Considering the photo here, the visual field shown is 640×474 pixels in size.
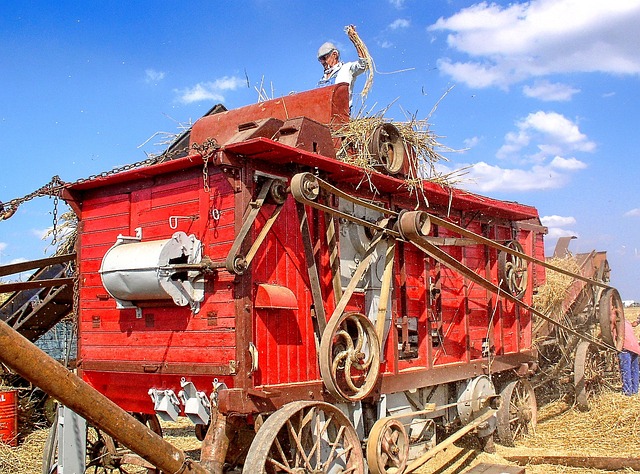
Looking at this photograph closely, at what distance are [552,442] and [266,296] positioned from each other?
18.5 ft

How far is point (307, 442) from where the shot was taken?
6.01 metres

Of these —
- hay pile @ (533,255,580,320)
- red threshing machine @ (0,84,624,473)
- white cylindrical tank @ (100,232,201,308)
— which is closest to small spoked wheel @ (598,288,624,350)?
hay pile @ (533,255,580,320)

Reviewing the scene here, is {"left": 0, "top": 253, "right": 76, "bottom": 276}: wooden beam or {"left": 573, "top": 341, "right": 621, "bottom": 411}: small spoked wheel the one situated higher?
{"left": 0, "top": 253, "right": 76, "bottom": 276}: wooden beam

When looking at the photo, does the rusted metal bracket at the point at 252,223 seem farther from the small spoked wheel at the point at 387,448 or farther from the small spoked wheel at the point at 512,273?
the small spoked wheel at the point at 512,273

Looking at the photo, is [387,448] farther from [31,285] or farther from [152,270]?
[31,285]

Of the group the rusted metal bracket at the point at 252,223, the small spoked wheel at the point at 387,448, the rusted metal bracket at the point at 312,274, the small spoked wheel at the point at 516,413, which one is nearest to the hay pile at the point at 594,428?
the small spoked wheel at the point at 516,413

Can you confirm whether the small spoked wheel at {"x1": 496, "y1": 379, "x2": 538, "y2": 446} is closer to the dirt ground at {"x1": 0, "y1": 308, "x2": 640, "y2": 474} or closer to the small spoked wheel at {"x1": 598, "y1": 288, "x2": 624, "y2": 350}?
the dirt ground at {"x1": 0, "y1": 308, "x2": 640, "y2": 474}

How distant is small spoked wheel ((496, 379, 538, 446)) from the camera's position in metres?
9.09

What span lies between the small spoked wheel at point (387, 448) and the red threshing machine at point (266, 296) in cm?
2

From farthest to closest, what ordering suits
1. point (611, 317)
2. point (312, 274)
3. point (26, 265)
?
point (611, 317)
point (26, 265)
point (312, 274)

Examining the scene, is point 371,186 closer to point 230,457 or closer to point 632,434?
point 230,457

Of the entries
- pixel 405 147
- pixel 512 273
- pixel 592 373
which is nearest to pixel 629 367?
pixel 592 373

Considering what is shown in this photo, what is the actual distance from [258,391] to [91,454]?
2411mm

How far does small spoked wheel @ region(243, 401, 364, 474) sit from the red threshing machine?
0.02 meters
